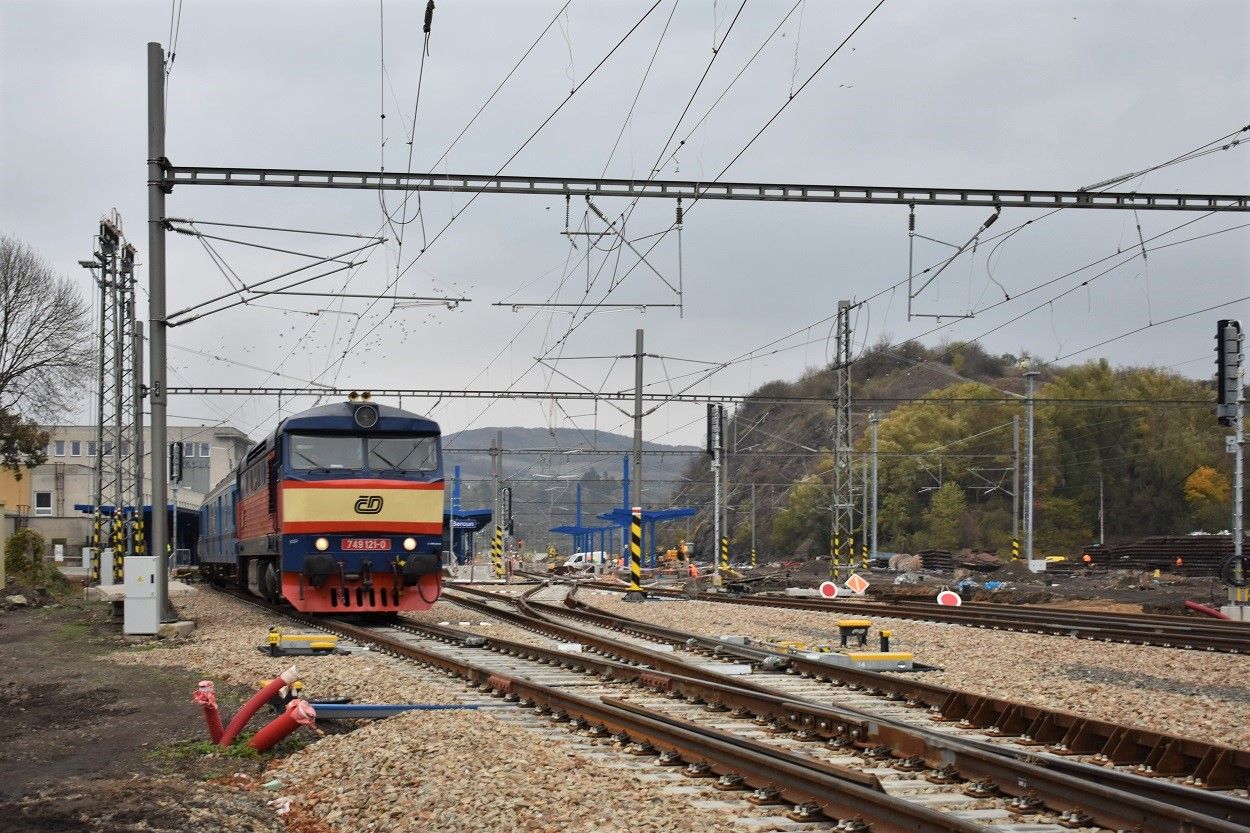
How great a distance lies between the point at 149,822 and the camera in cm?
686

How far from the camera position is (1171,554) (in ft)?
161

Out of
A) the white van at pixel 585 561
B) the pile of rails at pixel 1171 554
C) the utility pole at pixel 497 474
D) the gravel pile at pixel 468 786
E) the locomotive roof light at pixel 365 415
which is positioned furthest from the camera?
the white van at pixel 585 561

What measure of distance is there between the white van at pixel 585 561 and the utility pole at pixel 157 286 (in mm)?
41949

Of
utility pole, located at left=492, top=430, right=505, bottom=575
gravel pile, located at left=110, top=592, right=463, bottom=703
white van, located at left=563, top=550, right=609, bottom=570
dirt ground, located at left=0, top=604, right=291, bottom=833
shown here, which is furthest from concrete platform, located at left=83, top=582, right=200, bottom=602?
white van, located at left=563, top=550, right=609, bottom=570

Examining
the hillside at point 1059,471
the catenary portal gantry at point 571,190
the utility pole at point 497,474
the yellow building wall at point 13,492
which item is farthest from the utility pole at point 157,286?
the hillside at point 1059,471

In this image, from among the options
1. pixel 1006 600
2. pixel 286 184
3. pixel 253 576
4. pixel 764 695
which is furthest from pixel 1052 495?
pixel 764 695

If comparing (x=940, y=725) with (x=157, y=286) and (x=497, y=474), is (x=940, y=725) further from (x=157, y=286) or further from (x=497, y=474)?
(x=497, y=474)

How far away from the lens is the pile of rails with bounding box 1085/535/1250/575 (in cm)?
4628

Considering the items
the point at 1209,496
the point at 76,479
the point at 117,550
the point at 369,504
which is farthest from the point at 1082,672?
the point at 76,479

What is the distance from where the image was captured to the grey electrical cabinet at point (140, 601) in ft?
63.4

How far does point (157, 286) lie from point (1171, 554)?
40.4 meters

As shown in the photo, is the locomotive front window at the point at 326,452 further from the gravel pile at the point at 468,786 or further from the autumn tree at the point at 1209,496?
the autumn tree at the point at 1209,496

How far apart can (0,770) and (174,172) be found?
524 inches

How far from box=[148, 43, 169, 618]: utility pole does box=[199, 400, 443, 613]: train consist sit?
180cm
